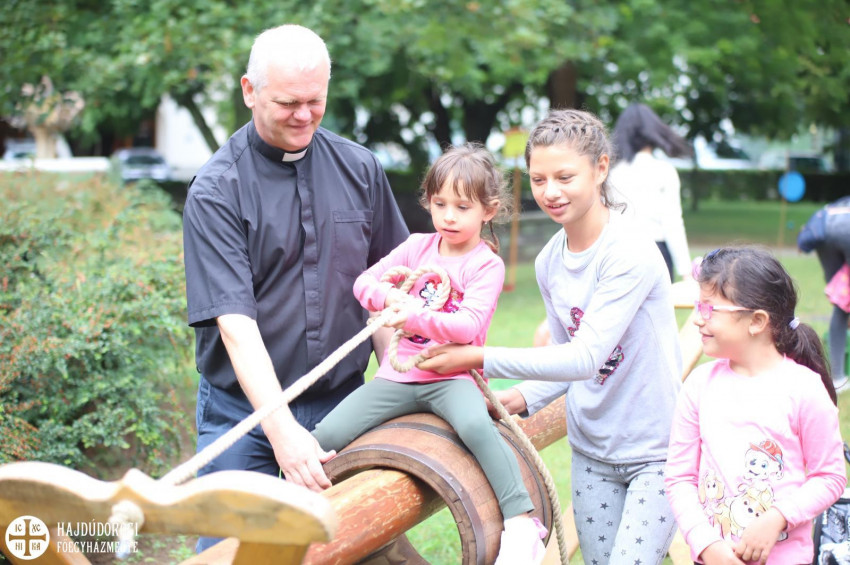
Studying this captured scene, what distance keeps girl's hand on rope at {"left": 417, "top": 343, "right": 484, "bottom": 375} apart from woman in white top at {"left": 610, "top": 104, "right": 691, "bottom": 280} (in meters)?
3.79

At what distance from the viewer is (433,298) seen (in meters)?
2.69

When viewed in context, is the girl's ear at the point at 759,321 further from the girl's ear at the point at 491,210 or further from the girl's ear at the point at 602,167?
the girl's ear at the point at 491,210

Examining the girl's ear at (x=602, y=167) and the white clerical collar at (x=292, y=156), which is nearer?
the girl's ear at (x=602, y=167)

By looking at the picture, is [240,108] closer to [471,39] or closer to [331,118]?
[471,39]

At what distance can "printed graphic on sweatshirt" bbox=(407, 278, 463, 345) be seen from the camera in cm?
270

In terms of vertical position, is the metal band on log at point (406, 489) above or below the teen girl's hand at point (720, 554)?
above

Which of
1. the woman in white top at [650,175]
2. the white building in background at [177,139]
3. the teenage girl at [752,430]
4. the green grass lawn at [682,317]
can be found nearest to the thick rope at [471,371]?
the teenage girl at [752,430]

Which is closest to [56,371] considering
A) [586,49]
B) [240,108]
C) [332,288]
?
[332,288]

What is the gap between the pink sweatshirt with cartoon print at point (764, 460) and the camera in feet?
7.31

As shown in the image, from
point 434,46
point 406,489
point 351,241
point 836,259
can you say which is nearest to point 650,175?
point 836,259

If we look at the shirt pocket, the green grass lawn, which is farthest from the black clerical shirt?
the green grass lawn

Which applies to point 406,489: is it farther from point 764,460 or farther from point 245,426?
point 764,460

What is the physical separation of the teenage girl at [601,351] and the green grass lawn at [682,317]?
0.39 meters

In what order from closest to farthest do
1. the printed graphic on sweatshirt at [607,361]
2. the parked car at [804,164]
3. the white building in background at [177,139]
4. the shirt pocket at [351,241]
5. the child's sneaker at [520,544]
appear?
the child's sneaker at [520,544] < the printed graphic on sweatshirt at [607,361] < the shirt pocket at [351,241] < the parked car at [804,164] < the white building in background at [177,139]
